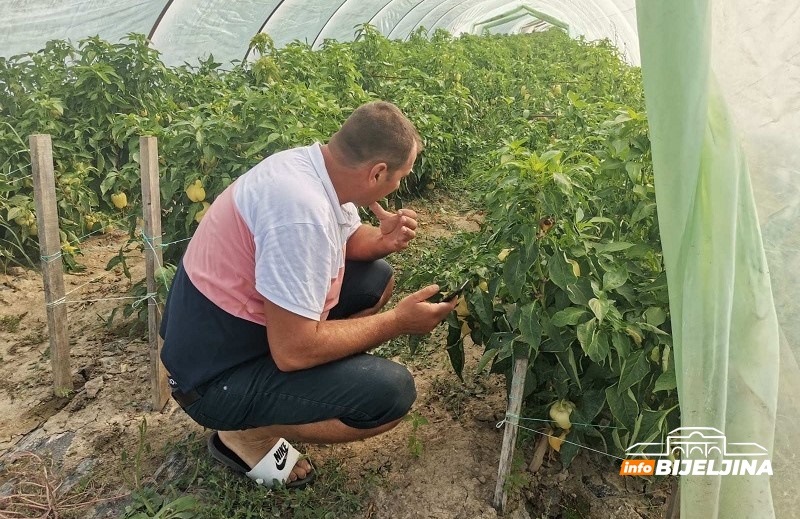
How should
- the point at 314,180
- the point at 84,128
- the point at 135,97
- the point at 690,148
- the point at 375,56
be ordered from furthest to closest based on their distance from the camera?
the point at 375,56
the point at 135,97
the point at 84,128
the point at 314,180
the point at 690,148

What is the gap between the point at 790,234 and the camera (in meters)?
1.32

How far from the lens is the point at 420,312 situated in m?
1.92

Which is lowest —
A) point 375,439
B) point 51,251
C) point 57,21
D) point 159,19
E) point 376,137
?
point 375,439

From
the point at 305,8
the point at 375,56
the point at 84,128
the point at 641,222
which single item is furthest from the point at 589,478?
the point at 305,8

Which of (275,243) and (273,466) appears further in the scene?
(273,466)

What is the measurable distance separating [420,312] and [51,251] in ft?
4.95

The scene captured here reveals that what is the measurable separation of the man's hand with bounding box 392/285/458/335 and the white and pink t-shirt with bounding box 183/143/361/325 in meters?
0.24

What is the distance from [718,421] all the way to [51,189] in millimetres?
2372

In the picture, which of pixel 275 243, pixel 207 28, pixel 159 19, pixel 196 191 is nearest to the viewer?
pixel 275 243

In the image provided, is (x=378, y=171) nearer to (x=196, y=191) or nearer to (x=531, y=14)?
(x=196, y=191)

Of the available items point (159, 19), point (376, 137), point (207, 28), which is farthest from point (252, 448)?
point (207, 28)

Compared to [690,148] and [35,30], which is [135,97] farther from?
[690,148]

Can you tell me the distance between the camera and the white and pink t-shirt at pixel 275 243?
1.75 metres

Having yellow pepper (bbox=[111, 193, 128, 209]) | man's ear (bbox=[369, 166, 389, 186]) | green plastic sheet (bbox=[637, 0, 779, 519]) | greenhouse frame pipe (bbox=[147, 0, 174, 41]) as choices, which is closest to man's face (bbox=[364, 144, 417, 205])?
man's ear (bbox=[369, 166, 389, 186])
